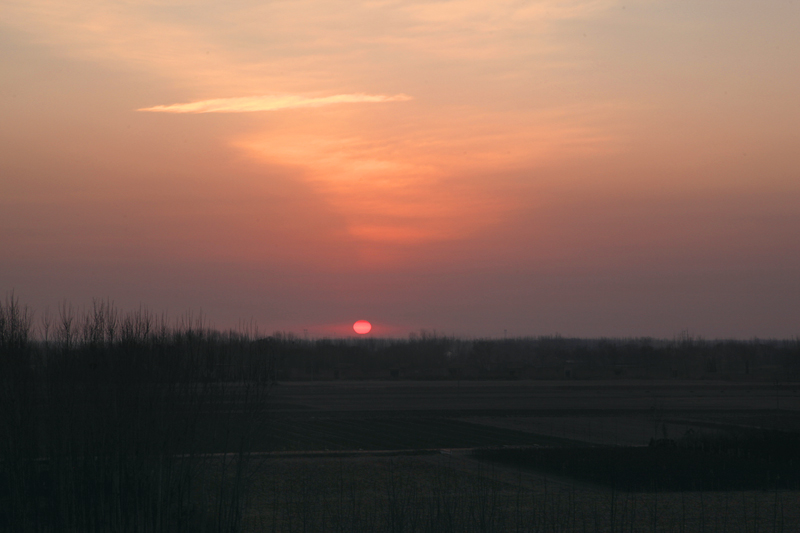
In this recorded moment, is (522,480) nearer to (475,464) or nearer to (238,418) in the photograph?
(475,464)

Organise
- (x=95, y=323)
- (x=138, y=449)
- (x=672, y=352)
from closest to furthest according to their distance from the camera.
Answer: (x=138, y=449)
(x=95, y=323)
(x=672, y=352)

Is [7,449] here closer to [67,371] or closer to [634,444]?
[67,371]

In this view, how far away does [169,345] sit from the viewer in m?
18.8

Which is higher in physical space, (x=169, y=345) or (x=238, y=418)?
(x=169, y=345)

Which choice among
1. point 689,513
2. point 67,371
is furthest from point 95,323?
point 689,513

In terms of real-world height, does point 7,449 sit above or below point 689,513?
above

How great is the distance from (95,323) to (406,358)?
161 metres

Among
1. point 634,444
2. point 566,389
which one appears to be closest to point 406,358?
point 566,389

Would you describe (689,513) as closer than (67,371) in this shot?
No

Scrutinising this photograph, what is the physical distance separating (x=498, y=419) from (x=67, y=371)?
3505cm

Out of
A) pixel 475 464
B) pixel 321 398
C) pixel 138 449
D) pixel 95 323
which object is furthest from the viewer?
pixel 321 398

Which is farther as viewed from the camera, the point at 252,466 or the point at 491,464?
the point at 491,464

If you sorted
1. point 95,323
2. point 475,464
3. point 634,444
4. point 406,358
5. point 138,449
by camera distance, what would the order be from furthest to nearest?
point 406,358, point 634,444, point 475,464, point 95,323, point 138,449

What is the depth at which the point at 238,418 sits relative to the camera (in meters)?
18.8
